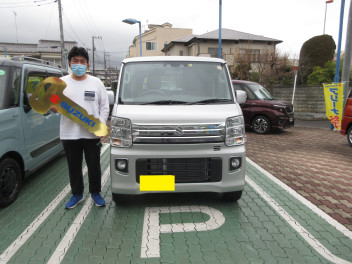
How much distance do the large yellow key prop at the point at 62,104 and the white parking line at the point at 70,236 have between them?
1.04 metres

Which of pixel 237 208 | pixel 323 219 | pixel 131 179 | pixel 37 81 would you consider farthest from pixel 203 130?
pixel 37 81

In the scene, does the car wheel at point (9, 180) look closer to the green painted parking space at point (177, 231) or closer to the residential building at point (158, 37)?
the green painted parking space at point (177, 231)

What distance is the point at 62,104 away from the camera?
3229 mm

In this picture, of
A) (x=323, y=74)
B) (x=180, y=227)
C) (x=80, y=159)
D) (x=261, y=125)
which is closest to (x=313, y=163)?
(x=261, y=125)

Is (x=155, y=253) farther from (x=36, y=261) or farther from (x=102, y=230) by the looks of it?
(x=36, y=261)

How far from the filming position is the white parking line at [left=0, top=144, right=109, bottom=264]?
260 cm

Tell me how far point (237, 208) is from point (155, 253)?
4.64 feet

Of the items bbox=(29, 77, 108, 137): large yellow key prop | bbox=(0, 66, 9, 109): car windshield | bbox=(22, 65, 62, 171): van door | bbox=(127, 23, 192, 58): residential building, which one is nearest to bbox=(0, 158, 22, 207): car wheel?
bbox=(22, 65, 62, 171): van door

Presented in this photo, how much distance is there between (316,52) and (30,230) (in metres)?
17.0

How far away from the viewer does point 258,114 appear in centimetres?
948

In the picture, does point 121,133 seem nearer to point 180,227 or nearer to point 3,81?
point 180,227

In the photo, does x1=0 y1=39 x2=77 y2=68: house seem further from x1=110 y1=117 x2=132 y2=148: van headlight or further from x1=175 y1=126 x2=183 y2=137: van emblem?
x1=175 y1=126 x2=183 y2=137: van emblem

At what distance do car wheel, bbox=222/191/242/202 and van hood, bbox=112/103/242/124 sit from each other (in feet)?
3.44

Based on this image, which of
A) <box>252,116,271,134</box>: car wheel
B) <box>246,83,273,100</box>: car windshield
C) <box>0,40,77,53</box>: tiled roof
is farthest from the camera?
<box>0,40,77,53</box>: tiled roof
